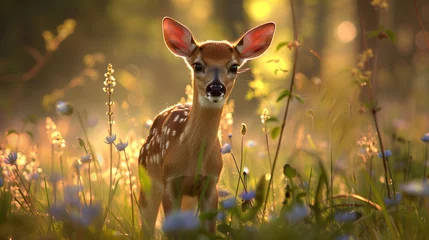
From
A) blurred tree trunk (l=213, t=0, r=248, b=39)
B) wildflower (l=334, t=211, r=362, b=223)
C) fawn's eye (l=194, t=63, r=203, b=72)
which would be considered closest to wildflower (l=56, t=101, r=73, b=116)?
fawn's eye (l=194, t=63, r=203, b=72)

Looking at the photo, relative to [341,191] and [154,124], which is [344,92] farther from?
[154,124]

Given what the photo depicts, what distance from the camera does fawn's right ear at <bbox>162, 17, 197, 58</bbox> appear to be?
4.25 m

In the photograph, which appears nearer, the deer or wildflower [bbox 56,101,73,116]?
wildflower [bbox 56,101,73,116]

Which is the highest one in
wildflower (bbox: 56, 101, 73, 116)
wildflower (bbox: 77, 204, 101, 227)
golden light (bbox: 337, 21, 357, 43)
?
golden light (bbox: 337, 21, 357, 43)

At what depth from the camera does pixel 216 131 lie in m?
3.91

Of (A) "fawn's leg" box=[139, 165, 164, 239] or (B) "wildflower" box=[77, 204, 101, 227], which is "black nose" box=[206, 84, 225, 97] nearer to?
(A) "fawn's leg" box=[139, 165, 164, 239]

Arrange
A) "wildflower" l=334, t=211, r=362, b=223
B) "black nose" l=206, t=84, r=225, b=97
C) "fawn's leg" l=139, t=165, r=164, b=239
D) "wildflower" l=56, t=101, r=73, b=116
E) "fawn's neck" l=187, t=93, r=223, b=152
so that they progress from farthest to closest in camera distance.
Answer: "fawn's leg" l=139, t=165, r=164, b=239, "fawn's neck" l=187, t=93, r=223, b=152, "black nose" l=206, t=84, r=225, b=97, "wildflower" l=56, t=101, r=73, b=116, "wildflower" l=334, t=211, r=362, b=223

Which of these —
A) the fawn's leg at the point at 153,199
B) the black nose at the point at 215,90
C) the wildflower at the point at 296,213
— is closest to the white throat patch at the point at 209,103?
the black nose at the point at 215,90

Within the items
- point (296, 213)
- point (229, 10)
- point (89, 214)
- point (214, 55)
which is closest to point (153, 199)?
point (214, 55)

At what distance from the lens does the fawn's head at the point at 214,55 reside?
12.8 ft

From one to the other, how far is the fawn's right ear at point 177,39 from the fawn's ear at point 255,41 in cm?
32

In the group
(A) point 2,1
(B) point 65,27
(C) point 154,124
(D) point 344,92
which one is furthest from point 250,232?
(A) point 2,1

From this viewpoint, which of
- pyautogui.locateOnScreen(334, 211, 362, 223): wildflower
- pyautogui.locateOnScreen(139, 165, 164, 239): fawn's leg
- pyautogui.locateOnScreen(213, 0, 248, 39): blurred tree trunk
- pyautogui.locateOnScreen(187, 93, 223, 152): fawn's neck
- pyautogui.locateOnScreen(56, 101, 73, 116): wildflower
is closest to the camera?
pyautogui.locateOnScreen(334, 211, 362, 223): wildflower

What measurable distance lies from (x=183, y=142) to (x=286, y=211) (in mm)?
1409
